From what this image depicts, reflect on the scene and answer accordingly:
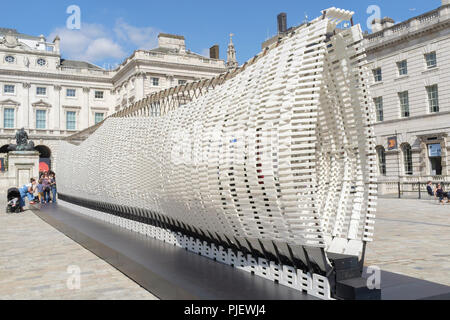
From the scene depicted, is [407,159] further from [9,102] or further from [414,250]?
[9,102]

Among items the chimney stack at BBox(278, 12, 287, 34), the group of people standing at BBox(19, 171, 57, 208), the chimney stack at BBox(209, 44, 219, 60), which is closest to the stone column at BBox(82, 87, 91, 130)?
the chimney stack at BBox(209, 44, 219, 60)

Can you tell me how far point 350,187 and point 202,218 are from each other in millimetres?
2012

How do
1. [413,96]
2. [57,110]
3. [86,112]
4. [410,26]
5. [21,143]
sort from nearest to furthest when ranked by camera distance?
[21,143] → [410,26] → [413,96] → [57,110] → [86,112]

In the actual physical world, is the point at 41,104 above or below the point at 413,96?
above

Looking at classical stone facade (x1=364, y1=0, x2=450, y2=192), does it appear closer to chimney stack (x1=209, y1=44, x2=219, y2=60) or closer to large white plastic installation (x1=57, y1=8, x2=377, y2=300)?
large white plastic installation (x1=57, y1=8, x2=377, y2=300)

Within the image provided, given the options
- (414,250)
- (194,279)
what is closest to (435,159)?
(414,250)

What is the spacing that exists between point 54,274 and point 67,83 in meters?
57.1

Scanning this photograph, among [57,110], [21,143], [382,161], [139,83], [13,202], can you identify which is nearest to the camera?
[13,202]

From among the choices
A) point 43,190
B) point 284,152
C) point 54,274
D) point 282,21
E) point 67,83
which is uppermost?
point 282,21

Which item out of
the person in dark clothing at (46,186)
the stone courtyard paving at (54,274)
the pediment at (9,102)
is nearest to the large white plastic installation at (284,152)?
the stone courtyard paving at (54,274)

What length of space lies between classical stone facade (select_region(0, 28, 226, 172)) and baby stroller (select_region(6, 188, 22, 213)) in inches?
1429

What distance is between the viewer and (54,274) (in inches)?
205

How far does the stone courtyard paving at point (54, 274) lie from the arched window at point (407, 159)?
27.1m

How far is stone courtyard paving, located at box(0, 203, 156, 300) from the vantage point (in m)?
4.29
